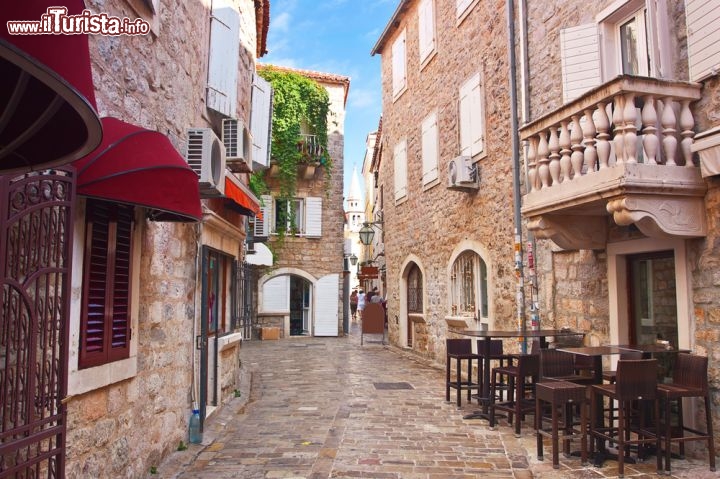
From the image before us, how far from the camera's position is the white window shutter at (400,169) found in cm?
1565

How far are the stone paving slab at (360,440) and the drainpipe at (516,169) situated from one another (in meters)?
1.79

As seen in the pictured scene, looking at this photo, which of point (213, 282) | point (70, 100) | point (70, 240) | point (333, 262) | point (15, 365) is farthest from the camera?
point (333, 262)

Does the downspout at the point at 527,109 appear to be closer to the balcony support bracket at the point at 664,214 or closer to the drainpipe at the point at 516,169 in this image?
the drainpipe at the point at 516,169

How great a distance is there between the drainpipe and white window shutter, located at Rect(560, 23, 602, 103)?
1.71 meters

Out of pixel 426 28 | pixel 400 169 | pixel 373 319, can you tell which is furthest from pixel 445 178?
pixel 373 319

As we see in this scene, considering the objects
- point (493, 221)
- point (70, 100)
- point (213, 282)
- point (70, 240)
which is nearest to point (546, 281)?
point (493, 221)

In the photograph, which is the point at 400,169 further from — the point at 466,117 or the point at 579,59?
the point at 579,59

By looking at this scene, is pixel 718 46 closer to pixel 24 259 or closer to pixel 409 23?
pixel 24 259

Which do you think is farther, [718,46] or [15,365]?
[718,46]

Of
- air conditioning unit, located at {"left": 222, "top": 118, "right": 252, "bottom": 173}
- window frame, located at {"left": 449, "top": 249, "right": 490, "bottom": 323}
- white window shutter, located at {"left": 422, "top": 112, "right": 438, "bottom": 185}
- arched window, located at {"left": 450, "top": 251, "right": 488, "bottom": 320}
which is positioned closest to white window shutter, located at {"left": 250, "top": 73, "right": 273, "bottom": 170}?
air conditioning unit, located at {"left": 222, "top": 118, "right": 252, "bottom": 173}

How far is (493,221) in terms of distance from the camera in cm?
1007

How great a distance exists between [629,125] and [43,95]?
185 inches

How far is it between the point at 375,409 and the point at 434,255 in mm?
5888

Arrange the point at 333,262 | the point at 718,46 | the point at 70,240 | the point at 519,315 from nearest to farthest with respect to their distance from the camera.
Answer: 1. the point at 70,240
2. the point at 718,46
3. the point at 519,315
4. the point at 333,262
